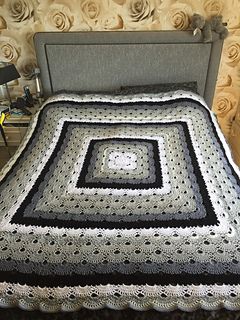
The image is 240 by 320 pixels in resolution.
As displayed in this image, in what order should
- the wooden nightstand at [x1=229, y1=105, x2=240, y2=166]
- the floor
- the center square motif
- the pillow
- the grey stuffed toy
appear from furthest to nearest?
1. the wooden nightstand at [x1=229, y1=105, x2=240, y2=166]
2. the pillow
3. the grey stuffed toy
4. the center square motif
5. the floor

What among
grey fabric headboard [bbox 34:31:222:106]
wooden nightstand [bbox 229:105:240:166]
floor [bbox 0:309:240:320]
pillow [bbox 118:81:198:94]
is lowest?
wooden nightstand [bbox 229:105:240:166]

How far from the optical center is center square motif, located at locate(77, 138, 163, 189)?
1382 mm

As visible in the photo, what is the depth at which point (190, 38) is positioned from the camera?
211 cm

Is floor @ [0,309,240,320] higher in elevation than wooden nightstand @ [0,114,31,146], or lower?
higher

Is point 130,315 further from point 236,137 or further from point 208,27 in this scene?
point 236,137

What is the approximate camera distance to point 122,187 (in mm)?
1352

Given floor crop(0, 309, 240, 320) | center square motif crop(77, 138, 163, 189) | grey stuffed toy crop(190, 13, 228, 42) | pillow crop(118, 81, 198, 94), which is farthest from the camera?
pillow crop(118, 81, 198, 94)

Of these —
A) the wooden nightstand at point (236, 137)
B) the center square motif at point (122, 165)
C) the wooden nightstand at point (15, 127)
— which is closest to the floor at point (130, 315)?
the center square motif at point (122, 165)

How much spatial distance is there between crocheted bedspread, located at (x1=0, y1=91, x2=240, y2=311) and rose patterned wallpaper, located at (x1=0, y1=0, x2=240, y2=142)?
2.37 ft

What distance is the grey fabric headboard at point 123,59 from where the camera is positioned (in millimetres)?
2133

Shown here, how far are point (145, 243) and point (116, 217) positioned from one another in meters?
0.18

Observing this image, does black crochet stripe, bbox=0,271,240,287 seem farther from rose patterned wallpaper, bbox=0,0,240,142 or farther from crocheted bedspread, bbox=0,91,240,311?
rose patterned wallpaper, bbox=0,0,240,142

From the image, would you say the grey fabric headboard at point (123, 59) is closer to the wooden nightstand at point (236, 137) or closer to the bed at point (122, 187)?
the bed at point (122, 187)

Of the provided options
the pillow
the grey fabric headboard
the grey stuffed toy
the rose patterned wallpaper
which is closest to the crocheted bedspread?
the pillow
